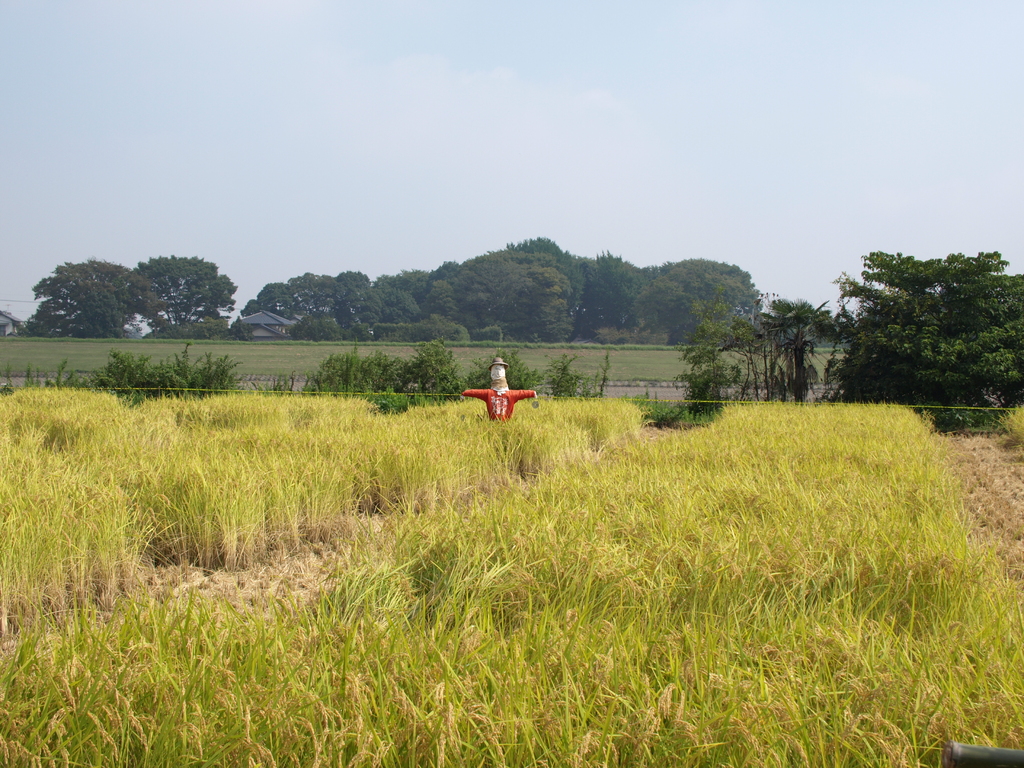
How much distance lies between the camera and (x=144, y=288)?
3459 centimetres

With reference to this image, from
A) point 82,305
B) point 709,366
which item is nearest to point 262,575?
point 709,366

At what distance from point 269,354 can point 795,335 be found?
15261 millimetres

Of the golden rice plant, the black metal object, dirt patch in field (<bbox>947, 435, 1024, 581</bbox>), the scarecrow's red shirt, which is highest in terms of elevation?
the black metal object

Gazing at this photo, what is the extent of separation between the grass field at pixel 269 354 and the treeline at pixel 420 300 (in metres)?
2.58

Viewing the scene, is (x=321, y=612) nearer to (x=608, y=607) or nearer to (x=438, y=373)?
(x=608, y=607)

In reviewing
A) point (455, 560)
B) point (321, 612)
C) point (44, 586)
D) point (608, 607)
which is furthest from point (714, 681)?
point (44, 586)

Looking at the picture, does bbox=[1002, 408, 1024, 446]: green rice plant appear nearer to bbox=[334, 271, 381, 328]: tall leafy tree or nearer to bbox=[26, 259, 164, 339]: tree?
bbox=[26, 259, 164, 339]: tree

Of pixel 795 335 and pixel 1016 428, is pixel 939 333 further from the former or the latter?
pixel 1016 428

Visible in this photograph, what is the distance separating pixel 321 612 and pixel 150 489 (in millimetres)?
2414

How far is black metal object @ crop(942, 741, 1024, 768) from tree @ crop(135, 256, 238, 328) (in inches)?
1651

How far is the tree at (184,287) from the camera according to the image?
38969 mm

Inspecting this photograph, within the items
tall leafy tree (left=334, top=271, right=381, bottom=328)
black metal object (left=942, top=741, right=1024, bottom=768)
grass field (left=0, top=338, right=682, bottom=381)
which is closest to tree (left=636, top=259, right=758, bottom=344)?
grass field (left=0, top=338, right=682, bottom=381)

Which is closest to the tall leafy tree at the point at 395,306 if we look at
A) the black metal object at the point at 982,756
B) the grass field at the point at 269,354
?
the grass field at the point at 269,354

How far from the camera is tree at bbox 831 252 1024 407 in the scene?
36.5ft
